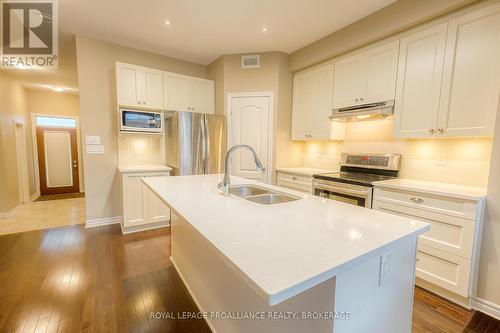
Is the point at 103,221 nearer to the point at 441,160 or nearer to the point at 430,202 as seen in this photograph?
the point at 430,202

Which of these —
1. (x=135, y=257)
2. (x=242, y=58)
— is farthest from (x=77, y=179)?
(x=242, y=58)

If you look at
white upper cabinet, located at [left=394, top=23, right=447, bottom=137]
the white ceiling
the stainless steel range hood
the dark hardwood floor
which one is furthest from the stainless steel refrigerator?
white upper cabinet, located at [left=394, top=23, right=447, bottom=137]

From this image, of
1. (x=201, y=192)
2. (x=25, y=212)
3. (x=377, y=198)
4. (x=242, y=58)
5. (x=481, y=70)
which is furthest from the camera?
(x=25, y=212)

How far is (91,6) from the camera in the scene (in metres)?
2.48

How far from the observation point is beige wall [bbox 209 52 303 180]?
141 inches

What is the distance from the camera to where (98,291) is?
6.43 feet

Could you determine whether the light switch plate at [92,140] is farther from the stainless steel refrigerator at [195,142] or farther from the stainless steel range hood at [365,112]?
the stainless steel range hood at [365,112]

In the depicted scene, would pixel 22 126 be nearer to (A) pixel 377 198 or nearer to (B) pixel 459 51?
(A) pixel 377 198

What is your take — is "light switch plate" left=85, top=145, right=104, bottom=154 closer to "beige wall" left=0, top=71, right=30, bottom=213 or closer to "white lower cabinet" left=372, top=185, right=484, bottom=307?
"beige wall" left=0, top=71, right=30, bottom=213

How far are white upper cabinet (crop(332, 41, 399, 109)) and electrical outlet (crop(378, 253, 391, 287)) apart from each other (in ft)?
6.92

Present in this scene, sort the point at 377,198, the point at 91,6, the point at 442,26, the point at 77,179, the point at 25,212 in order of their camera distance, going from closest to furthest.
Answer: the point at 442,26, the point at 377,198, the point at 91,6, the point at 25,212, the point at 77,179

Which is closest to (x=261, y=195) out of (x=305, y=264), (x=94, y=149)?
(x=305, y=264)

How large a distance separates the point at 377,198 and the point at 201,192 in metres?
1.79

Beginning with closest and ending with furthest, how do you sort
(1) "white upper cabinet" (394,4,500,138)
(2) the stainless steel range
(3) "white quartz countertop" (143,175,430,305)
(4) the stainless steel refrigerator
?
(3) "white quartz countertop" (143,175,430,305) → (1) "white upper cabinet" (394,4,500,138) → (2) the stainless steel range → (4) the stainless steel refrigerator
